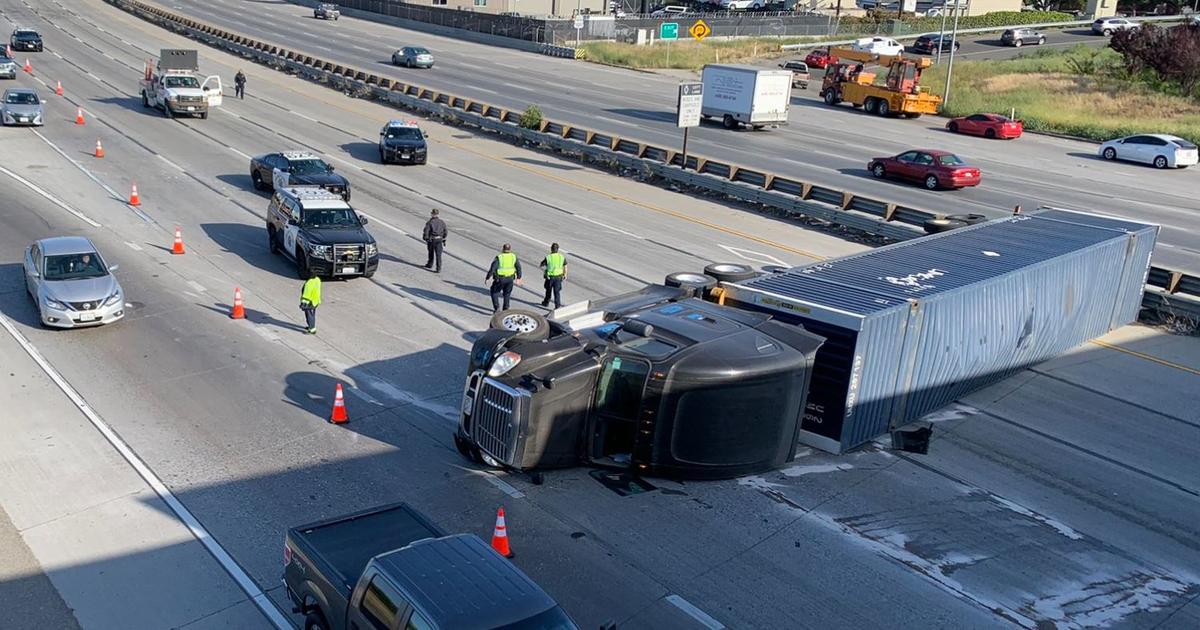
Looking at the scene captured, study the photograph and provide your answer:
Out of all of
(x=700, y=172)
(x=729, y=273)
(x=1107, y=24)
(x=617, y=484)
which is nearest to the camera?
(x=617, y=484)

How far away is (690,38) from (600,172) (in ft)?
180

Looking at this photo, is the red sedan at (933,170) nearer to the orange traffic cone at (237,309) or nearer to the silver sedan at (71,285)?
the orange traffic cone at (237,309)

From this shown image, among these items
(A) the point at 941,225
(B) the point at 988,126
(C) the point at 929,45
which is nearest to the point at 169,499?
(A) the point at 941,225

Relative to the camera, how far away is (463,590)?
8.89 m

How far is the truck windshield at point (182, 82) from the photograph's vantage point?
44688 mm

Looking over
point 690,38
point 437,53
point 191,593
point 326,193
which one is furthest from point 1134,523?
point 690,38

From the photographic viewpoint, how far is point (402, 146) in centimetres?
3716

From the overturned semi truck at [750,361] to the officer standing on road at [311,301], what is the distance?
5.78 metres

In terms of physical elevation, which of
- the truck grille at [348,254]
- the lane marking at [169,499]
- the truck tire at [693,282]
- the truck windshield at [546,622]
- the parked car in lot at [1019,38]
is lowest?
the lane marking at [169,499]

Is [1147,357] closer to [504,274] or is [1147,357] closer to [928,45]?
[504,274]

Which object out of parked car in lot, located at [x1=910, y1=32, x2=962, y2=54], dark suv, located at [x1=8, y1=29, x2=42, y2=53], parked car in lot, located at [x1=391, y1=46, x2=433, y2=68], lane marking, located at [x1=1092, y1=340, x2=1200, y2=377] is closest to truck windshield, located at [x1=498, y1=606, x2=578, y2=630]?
lane marking, located at [x1=1092, y1=340, x2=1200, y2=377]

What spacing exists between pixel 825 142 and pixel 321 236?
Result: 30314 mm

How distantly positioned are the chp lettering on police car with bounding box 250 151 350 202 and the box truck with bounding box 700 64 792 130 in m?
23.3

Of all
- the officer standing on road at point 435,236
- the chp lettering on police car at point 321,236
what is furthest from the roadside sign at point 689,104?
the chp lettering on police car at point 321,236
